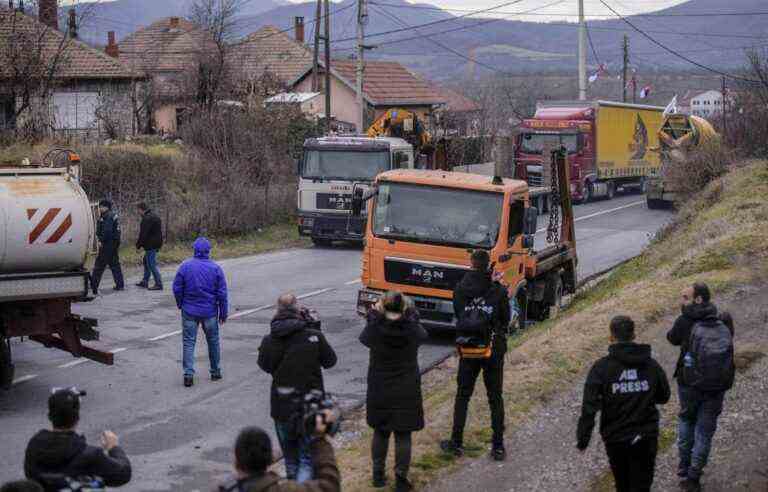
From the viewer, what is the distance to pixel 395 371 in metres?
8.29

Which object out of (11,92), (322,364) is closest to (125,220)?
(11,92)

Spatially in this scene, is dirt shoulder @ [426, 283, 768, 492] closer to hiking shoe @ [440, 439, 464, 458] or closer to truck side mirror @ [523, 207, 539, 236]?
hiking shoe @ [440, 439, 464, 458]

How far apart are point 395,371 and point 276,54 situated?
56.3 m

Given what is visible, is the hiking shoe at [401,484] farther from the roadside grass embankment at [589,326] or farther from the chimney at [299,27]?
the chimney at [299,27]

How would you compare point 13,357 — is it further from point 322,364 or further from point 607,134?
point 607,134

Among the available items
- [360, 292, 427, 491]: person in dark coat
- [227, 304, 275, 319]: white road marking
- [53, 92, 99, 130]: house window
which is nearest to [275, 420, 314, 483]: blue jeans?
[360, 292, 427, 491]: person in dark coat

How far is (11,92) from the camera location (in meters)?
30.0

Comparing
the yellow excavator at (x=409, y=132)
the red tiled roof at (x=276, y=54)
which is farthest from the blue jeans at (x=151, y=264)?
the red tiled roof at (x=276, y=54)

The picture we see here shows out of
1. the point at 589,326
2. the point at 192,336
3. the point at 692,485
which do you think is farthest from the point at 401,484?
the point at 589,326

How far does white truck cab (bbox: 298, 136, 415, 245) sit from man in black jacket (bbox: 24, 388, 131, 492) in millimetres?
19825

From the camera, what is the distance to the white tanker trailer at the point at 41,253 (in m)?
11.6

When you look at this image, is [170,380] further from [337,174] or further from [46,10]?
[46,10]

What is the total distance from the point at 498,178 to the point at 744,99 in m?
26.0

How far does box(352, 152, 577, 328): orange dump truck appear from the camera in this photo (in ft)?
50.1
